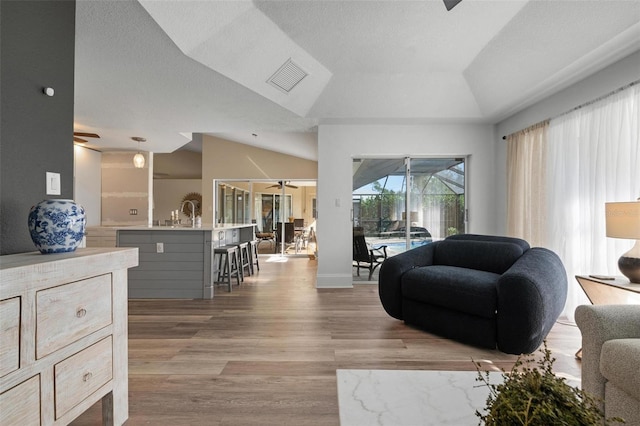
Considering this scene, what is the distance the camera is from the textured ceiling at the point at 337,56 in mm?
2521

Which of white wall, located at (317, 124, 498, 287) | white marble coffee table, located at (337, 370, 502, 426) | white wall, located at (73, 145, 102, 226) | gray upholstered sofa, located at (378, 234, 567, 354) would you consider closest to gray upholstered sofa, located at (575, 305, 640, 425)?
white marble coffee table, located at (337, 370, 502, 426)

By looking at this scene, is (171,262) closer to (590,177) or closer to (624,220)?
(624,220)

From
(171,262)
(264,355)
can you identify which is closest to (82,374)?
(264,355)

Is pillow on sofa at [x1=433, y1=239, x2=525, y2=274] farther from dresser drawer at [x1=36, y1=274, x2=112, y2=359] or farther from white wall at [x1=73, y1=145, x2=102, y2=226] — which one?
white wall at [x1=73, y1=145, x2=102, y2=226]

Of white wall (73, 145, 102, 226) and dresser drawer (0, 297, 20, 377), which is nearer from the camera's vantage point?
dresser drawer (0, 297, 20, 377)

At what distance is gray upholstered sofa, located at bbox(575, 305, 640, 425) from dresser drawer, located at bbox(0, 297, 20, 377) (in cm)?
241

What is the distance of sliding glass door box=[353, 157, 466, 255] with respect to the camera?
199 inches

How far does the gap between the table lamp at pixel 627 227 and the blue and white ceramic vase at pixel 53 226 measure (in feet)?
11.5

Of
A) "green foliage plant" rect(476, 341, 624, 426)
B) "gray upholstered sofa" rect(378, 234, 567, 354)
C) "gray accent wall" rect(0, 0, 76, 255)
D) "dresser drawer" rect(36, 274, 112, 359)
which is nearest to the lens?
"green foliage plant" rect(476, 341, 624, 426)

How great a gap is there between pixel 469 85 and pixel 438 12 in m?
1.54

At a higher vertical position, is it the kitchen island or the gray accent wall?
the gray accent wall

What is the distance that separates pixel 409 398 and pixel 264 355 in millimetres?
1237

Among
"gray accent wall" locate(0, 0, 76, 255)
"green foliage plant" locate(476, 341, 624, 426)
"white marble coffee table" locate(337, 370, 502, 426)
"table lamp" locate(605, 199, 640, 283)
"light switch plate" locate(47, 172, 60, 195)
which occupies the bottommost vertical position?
"white marble coffee table" locate(337, 370, 502, 426)

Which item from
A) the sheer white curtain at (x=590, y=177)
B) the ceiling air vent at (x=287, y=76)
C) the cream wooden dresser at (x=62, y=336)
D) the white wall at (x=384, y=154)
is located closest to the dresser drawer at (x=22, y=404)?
the cream wooden dresser at (x=62, y=336)
